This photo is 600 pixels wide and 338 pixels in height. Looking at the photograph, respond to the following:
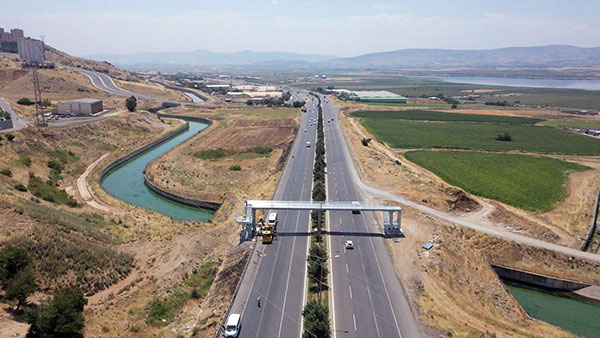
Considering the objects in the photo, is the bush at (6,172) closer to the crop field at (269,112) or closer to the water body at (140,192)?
the water body at (140,192)

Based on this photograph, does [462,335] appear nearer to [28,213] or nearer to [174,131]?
[28,213]

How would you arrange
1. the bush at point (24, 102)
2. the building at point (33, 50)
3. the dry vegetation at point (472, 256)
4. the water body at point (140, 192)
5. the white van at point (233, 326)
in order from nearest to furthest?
the white van at point (233, 326)
the dry vegetation at point (472, 256)
the water body at point (140, 192)
the building at point (33, 50)
the bush at point (24, 102)

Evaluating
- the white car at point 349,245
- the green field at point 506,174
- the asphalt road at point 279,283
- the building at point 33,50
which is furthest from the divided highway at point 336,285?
the building at point 33,50

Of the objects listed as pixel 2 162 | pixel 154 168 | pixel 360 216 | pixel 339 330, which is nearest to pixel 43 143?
pixel 2 162

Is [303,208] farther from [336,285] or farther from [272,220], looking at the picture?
[336,285]

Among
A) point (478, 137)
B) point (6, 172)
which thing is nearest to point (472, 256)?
point (6, 172)
